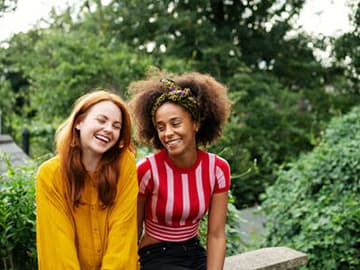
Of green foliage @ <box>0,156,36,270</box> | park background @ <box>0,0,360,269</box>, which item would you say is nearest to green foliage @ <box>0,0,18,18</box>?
park background @ <box>0,0,360,269</box>

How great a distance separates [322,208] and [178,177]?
2246 millimetres

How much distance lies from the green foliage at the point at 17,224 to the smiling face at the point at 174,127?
823 millimetres

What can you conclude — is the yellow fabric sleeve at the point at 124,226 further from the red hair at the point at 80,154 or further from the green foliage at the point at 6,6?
the green foliage at the point at 6,6

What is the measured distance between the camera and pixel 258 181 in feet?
24.3

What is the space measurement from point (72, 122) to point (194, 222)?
74cm

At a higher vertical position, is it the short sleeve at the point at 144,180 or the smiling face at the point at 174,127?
the smiling face at the point at 174,127

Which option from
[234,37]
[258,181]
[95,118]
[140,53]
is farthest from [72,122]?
[234,37]

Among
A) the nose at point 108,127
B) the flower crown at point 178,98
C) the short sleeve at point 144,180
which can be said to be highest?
the flower crown at point 178,98

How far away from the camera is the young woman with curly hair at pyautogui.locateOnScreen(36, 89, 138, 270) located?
1837 millimetres

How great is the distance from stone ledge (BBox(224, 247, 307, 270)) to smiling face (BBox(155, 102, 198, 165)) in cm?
81

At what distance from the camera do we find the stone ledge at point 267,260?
253 cm

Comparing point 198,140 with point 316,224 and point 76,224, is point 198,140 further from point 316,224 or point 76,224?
point 316,224

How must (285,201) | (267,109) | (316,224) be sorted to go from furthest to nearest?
(267,109) < (285,201) < (316,224)

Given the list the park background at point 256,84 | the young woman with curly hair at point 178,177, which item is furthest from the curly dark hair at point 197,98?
the park background at point 256,84
